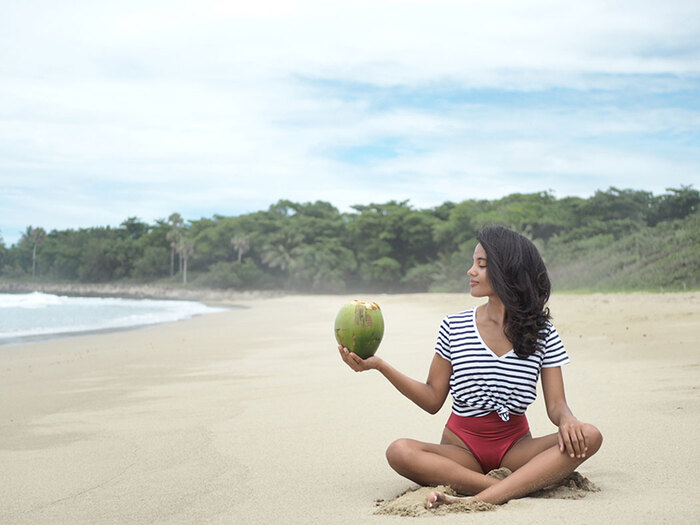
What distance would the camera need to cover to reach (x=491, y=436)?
2.87 metres

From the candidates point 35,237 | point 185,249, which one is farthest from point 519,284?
point 35,237

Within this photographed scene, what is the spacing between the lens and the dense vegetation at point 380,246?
28547mm

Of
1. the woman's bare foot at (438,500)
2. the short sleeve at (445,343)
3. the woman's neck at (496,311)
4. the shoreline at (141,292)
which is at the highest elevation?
the woman's neck at (496,311)

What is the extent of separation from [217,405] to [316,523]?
3068 millimetres

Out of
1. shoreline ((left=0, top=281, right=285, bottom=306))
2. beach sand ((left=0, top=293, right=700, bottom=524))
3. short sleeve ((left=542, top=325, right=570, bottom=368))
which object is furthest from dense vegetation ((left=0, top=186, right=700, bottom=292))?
short sleeve ((left=542, top=325, right=570, bottom=368))

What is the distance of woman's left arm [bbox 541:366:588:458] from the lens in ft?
8.48

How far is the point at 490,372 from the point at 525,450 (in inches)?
14.1

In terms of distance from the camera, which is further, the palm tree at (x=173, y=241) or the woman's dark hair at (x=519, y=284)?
the palm tree at (x=173, y=241)

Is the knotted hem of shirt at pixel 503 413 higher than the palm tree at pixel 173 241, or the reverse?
the palm tree at pixel 173 241

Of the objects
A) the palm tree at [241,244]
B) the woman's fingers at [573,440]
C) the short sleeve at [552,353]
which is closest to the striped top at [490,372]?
the short sleeve at [552,353]

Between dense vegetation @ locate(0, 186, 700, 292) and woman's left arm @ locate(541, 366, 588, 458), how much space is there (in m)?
17.6

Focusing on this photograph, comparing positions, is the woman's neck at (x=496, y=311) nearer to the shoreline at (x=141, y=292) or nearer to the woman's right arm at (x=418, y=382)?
the woman's right arm at (x=418, y=382)

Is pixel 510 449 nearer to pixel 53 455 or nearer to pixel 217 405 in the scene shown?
pixel 53 455

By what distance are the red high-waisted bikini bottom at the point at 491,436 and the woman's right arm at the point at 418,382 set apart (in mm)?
170
